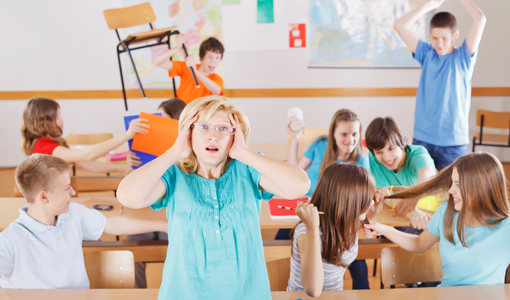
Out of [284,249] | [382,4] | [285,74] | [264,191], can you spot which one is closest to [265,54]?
[285,74]

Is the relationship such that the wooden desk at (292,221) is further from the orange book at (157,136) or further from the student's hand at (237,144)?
the student's hand at (237,144)

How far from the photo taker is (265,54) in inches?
177

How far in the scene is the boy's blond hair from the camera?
1370 millimetres

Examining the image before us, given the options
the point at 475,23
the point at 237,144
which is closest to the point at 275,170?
Result: the point at 237,144

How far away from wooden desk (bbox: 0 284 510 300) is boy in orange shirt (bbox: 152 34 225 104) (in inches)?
83.3

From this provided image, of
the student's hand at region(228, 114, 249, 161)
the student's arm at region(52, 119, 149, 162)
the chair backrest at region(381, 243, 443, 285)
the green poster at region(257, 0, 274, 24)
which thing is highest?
the green poster at region(257, 0, 274, 24)

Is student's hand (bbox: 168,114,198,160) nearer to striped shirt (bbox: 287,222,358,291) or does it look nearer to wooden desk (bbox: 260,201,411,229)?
striped shirt (bbox: 287,222,358,291)

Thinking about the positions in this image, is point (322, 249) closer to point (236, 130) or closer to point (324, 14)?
point (236, 130)

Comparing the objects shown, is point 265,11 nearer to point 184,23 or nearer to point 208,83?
point 184,23

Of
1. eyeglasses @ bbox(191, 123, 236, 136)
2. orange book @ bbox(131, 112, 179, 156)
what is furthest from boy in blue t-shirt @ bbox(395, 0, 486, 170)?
eyeglasses @ bbox(191, 123, 236, 136)

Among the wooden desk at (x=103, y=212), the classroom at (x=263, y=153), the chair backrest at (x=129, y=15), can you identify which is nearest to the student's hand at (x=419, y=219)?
the classroom at (x=263, y=153)

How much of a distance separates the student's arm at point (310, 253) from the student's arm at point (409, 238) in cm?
41

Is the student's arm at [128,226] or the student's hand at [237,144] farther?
the student's arm at [128,226]

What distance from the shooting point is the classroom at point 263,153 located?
99 centimetres
